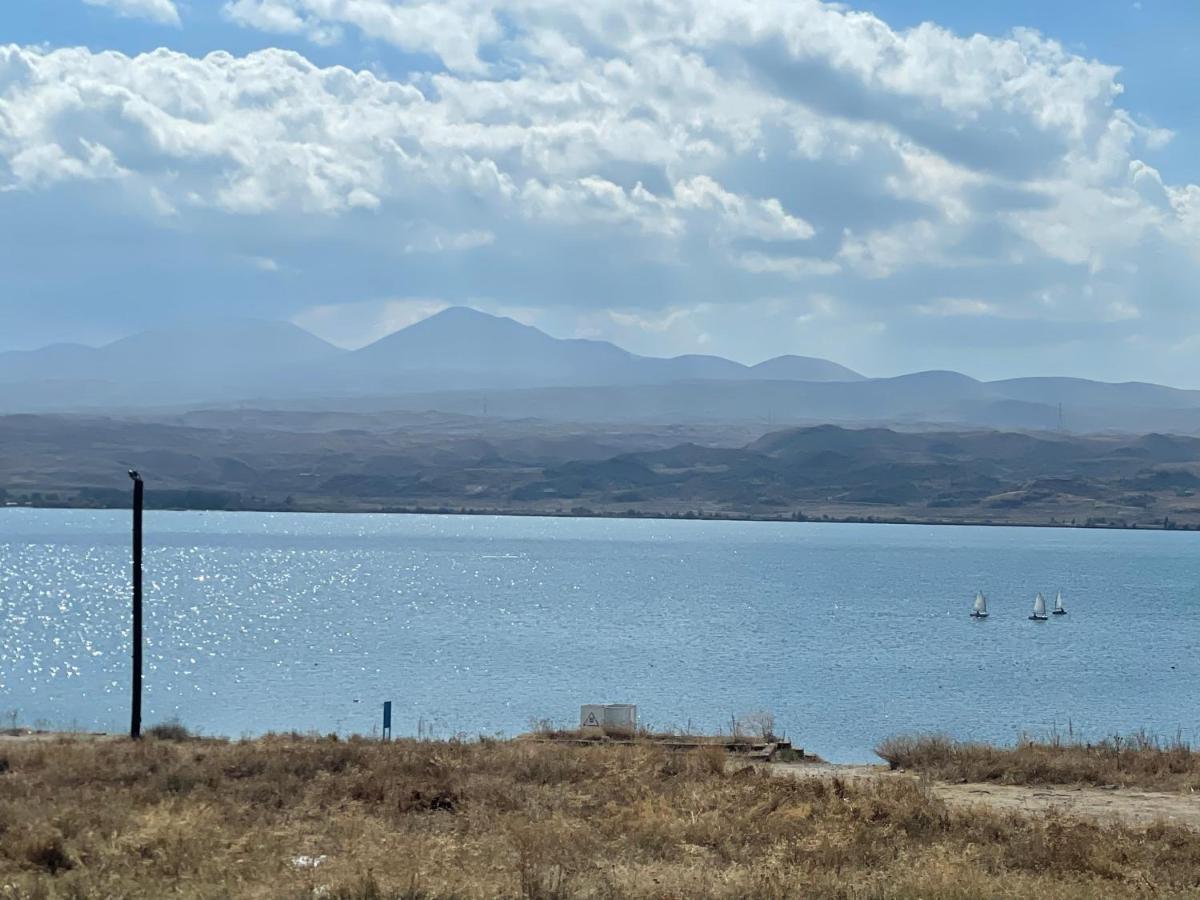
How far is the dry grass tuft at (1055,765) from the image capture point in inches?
860

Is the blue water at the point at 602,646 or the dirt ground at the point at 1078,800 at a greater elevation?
the dirt ground at the point at 1078,800

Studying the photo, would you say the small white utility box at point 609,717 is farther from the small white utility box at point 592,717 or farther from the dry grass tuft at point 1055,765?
the dry grass tuft at point 1055,765

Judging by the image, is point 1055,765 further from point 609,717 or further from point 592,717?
point 592,717

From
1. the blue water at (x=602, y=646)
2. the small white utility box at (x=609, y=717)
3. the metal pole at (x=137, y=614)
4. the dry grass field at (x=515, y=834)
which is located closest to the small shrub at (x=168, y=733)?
the metal pole at (x=137, y=614)

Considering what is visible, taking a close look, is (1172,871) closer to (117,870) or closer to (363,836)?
(363,836)

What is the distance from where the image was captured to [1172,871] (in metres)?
14.4

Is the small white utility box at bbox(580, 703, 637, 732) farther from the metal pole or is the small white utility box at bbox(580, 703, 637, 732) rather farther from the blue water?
the blue water

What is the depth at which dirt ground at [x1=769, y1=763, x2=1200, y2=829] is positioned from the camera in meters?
18.7

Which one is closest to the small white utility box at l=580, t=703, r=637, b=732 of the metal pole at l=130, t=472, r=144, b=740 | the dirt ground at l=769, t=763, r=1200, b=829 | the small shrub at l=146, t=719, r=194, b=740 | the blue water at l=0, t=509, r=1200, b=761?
the dirt ground at l=769, t=763, r=1200, b=829

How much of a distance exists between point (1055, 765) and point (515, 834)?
10502 millimetres

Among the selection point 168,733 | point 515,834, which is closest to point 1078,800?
point 515,834

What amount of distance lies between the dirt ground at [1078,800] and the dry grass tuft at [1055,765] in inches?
15.3

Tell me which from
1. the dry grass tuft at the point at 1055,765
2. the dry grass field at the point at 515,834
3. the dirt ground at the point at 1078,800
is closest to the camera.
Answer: the dry grass field at the point at 515,834

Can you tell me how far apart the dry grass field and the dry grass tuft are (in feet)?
9.76
